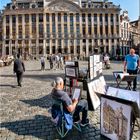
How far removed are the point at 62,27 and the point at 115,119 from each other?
8324 centimetres

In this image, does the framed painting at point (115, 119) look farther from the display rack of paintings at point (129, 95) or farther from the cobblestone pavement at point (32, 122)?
the cobblestone pavement at point (32, 122)

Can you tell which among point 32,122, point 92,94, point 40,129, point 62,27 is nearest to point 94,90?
point 92,94

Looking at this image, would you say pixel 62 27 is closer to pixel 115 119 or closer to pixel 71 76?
pixel 71 76

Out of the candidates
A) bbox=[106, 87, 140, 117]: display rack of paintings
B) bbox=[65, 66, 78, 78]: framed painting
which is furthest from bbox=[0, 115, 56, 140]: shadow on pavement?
bbox=[65, 66, 78, 78]: framed painting

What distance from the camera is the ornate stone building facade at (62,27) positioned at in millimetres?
87125

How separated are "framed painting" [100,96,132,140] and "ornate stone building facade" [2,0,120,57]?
80945mm

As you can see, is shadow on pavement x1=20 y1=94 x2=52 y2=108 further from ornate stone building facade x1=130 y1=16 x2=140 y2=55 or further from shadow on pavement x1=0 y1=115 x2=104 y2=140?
ornate stone building facade x1=130 y1=16 x2=140 y2=55

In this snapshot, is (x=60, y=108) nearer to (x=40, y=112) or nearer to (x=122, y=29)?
(x=40, y=112)

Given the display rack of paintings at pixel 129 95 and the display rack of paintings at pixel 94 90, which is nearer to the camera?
the display rack of paintings at pixel 129 95

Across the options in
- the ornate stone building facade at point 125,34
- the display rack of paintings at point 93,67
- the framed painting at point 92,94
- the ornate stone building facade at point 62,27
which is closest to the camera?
the framed painting at point 92,94

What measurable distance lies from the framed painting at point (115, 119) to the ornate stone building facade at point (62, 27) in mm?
80945

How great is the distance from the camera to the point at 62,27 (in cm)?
8781

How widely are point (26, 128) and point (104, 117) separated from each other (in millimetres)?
2182

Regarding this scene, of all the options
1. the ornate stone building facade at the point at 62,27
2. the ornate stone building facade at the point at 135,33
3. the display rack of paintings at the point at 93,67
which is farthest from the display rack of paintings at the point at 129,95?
the ornate stone building facade at the point at 135,33
